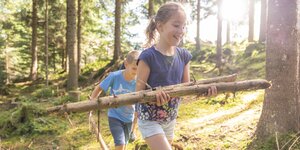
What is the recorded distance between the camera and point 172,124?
3.51 metres

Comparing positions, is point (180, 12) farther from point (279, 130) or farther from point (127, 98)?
point (279, 130)

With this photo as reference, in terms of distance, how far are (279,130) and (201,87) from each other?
268cm

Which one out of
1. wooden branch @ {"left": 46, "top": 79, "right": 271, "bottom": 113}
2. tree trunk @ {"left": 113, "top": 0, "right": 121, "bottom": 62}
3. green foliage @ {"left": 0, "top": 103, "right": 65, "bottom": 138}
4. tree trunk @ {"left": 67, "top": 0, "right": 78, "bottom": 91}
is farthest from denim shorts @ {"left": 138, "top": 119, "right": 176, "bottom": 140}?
tree trunk @ {"left": 113, "top": 0, "right": 121, "bottom": 62}

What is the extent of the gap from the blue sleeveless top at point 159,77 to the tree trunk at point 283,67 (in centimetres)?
247

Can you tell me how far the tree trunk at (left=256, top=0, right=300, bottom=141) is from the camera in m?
5.01

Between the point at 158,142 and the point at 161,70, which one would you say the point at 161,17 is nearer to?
the point at 161,70

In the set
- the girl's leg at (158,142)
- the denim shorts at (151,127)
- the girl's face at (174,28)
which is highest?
the girl's face at (174,28)

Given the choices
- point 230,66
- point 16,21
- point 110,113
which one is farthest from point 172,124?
point 16,21

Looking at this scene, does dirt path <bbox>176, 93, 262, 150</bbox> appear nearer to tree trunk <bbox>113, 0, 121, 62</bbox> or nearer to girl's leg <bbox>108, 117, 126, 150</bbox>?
girl's leg <bbox>108, 117, 126, 150</bbox>

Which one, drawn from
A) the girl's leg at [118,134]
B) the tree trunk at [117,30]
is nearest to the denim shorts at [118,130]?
the girl's leg at [118,134]

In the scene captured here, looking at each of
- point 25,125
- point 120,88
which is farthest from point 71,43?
point 120,88

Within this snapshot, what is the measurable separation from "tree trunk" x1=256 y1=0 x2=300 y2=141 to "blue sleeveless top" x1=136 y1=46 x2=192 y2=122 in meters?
2.47

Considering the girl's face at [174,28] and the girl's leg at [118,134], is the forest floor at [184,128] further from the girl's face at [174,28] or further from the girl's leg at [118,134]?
the girl's face at [174,28]

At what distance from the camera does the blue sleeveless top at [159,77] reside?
10.5 ft
